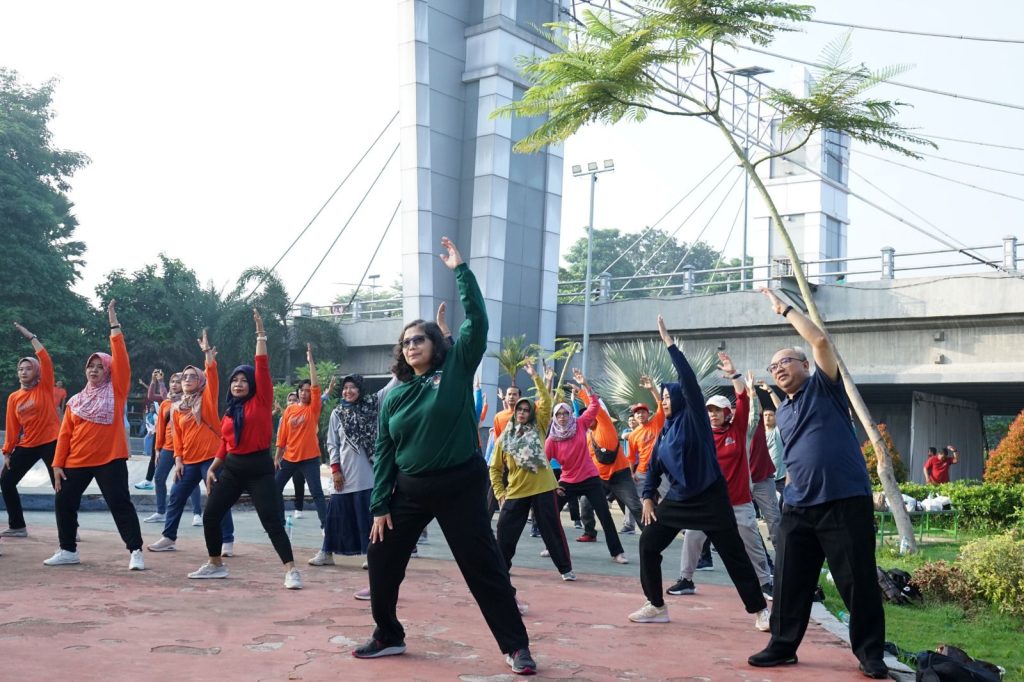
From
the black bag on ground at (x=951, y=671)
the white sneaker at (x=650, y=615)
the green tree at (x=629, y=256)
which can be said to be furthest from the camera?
the green tree at (x=629, y=256)

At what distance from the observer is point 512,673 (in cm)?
505

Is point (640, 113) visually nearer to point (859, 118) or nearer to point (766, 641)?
point (859, 118)

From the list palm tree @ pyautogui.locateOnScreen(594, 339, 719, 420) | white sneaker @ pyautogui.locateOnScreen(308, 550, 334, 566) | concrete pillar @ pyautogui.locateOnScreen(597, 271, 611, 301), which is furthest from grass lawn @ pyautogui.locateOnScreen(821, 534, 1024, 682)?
concrete pillar @ pyautogui.locateOnScreen(597, 271, 611, 301)

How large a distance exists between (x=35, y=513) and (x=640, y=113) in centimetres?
927

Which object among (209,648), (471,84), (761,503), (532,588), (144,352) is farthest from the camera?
(144,352)

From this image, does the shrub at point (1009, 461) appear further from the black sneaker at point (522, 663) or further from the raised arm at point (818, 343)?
→ the black sneaker at point (522, 663)

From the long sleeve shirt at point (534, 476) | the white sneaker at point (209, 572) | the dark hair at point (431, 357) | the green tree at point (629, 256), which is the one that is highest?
the green tree at point (629, 256)

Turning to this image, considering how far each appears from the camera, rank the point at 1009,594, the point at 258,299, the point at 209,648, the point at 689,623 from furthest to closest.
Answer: the point at 258,299 → the point at 1009,594 → the point at 689,623 → the point at 209,648

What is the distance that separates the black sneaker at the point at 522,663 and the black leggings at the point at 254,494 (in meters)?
3.06

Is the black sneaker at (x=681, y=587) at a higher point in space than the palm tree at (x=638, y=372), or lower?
lower

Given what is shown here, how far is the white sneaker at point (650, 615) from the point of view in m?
6.75

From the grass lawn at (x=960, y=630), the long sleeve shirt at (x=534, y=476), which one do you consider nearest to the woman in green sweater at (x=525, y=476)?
the long sleeve shirt at (x=534, y=476)

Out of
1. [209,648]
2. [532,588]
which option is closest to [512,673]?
[209,648]

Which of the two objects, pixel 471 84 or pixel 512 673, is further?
pixel 471 84
